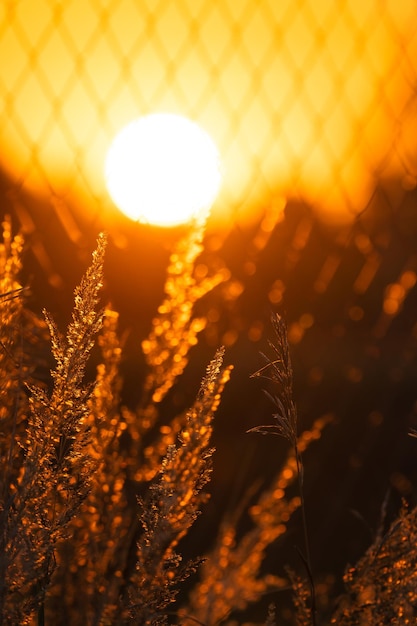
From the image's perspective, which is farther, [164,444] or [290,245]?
[290,245]

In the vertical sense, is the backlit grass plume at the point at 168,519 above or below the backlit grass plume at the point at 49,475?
below

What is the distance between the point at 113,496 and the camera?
1179 mm

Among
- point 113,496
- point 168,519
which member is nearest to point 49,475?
point 168,519

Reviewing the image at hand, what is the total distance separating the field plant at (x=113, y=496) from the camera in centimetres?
89

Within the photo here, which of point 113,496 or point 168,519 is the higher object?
point 113,496

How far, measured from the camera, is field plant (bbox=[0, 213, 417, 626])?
89cm

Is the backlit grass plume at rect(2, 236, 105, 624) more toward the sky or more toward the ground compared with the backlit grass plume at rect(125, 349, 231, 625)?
more toward the sky

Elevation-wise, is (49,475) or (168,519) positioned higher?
(49,475)

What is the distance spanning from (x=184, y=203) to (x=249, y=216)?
0.44 m

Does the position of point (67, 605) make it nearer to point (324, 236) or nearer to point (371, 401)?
point (324, 236)

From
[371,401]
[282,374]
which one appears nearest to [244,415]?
[371,401]

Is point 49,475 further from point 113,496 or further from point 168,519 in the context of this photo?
point 113,496

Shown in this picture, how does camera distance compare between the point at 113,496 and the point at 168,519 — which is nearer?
the point at 168,519

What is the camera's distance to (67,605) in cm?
123
